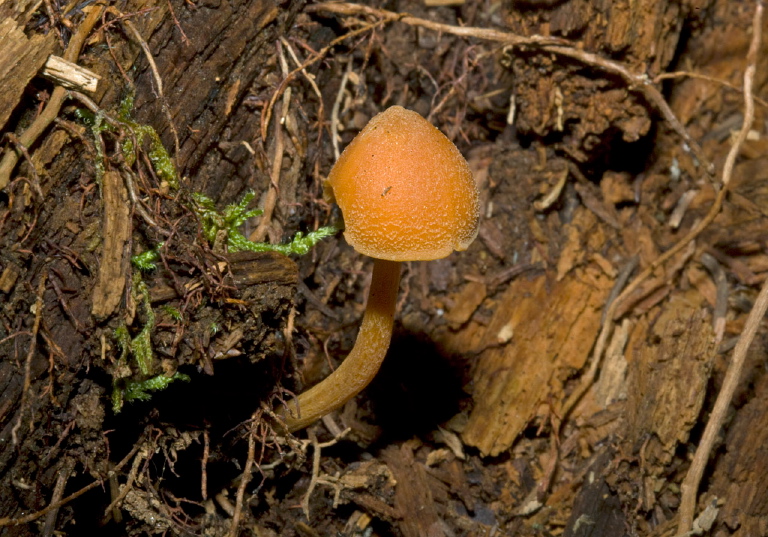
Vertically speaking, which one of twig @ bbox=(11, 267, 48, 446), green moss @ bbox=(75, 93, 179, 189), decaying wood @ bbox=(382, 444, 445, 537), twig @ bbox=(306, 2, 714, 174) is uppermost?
twig @ bbox=(306, 2, 714, 174)

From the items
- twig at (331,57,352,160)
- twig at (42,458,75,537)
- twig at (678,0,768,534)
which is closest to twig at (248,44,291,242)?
twig at (331,57,352,160)

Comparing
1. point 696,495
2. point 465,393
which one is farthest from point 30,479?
point 696,495

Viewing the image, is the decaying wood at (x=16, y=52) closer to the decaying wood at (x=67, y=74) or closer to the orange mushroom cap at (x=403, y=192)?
the decaying wood at (x=67, y=74)

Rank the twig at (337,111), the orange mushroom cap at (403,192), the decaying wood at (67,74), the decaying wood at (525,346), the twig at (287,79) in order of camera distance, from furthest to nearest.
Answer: the twig at (337,111), the decaying wood at (525,346), the twig at (287,79), the decaying wood at (67,74), the orange mushroom cap at (403,192)

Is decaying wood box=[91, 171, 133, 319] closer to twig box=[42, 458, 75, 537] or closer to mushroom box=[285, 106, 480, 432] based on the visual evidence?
twig box=[42, 458, 75, 537]

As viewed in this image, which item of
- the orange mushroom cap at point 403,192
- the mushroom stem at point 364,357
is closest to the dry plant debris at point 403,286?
the mushroom stem at point 364,357

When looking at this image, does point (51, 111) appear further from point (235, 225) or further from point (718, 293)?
point (718, 293)
